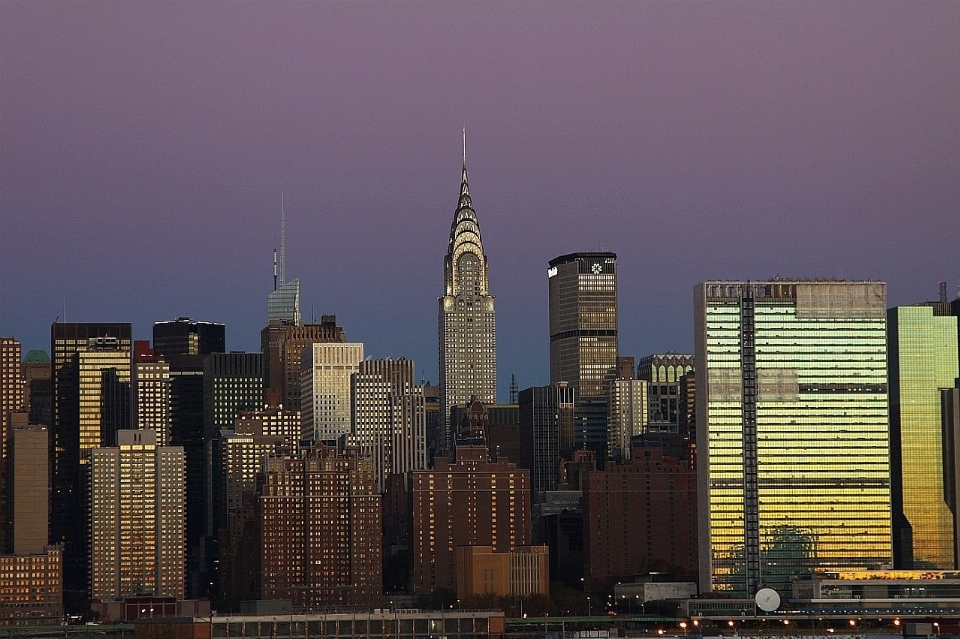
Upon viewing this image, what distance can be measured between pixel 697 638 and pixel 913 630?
16.7 meters

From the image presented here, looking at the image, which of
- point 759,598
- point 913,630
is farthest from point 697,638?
point 913,630

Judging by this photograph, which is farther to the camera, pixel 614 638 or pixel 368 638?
pixel 368 638

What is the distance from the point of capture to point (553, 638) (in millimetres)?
173000

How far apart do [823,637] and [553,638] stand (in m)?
24.2

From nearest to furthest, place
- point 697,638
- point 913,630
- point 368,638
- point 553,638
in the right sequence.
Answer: point 913,630 < point 697,638 < point 553,638 < point 368,638

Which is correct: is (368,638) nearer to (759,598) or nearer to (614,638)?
(614,638)

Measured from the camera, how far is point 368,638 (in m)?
199

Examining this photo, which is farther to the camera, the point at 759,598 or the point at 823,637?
the point at 823,637

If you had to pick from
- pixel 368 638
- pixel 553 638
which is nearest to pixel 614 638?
pixel 553 638

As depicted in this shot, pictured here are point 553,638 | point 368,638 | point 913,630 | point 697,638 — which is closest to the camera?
point 913,630

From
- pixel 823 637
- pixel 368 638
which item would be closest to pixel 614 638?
pixel 823 637

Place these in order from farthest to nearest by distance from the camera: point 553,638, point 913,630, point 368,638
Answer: point 368,638, point 553,638, point 913,630

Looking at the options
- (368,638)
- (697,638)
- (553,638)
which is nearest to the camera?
(697,638)

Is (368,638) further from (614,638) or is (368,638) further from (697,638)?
(697,638)
